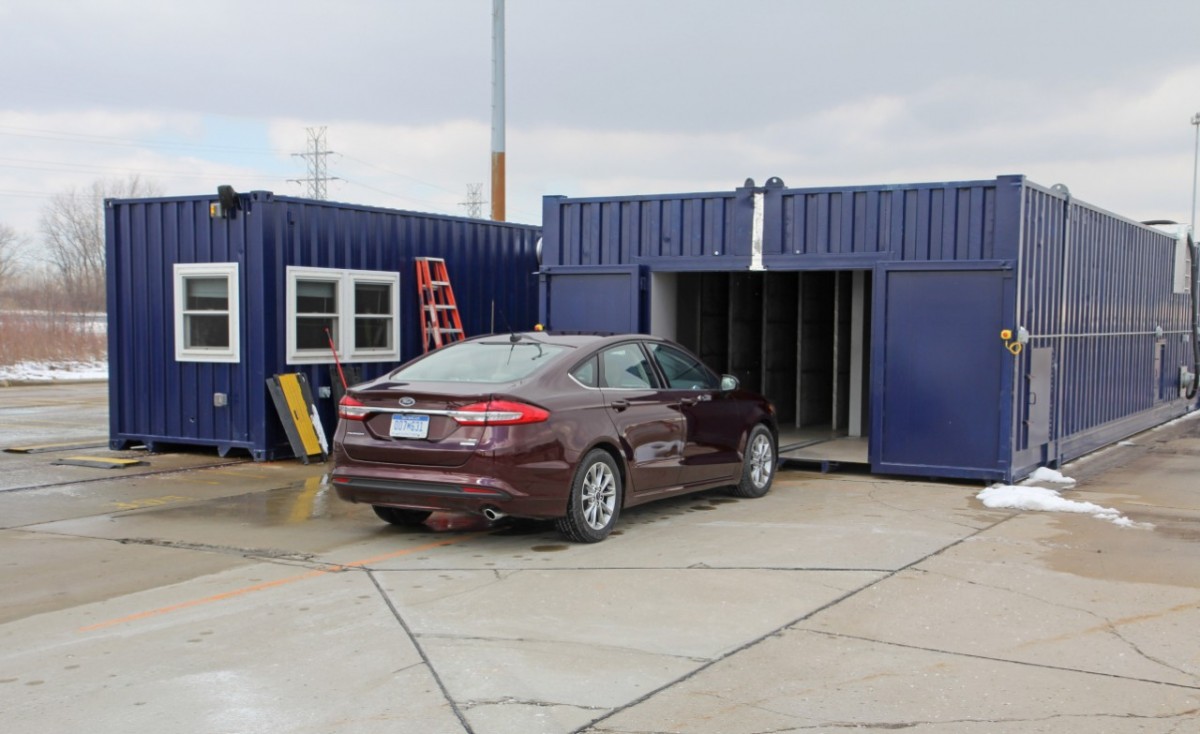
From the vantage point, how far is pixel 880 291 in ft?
39.4

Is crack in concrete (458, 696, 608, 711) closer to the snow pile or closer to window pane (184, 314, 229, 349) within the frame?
window pane (184, 314, 229, 349)

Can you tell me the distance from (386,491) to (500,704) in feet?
11.1

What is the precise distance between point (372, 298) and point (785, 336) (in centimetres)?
639

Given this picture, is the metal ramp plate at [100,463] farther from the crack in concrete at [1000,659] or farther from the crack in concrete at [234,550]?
the crack in concrete at [1000,659]

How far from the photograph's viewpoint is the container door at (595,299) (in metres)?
13.4

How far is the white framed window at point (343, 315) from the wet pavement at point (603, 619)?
11.4ft

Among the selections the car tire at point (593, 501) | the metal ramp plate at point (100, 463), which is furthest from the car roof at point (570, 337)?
the metal ramp plate at point (100, 463)

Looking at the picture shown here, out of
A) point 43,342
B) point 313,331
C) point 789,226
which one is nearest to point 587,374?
point 789,226

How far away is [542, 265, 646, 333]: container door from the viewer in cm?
1345

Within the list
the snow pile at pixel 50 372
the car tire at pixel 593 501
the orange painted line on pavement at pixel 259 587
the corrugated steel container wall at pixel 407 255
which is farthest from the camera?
the snow pile at pixel 50 372

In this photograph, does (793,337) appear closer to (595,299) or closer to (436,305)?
(595,299)

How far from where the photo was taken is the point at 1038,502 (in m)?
10.3

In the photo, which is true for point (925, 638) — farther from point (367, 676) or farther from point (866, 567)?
point (367, 676)

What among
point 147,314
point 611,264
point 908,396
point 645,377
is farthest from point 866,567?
point 147,314
